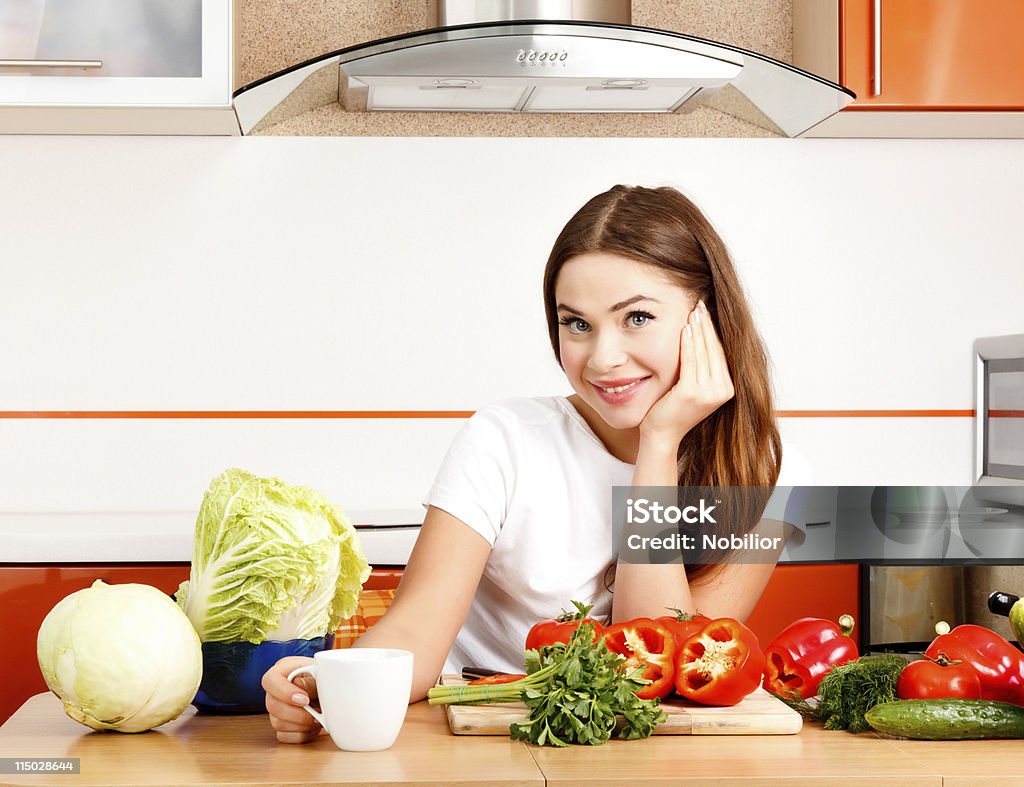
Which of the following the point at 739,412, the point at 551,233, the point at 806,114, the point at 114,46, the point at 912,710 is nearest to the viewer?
the point at 912,710

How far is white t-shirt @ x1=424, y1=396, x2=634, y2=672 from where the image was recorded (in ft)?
4.45

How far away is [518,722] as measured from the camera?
0.89m

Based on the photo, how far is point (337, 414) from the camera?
252cm

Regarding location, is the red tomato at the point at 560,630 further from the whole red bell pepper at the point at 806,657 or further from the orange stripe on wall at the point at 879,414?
the orange stripe on wall at the point at 879,414

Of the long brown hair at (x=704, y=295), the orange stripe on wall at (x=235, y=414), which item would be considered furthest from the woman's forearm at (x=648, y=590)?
the orange stripe on wall at (x=235, y=414)

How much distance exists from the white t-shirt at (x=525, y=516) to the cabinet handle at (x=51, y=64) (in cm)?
118

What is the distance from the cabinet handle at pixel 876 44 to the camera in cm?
221

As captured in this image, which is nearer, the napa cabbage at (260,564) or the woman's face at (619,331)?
the napa cabbage at (260,564)

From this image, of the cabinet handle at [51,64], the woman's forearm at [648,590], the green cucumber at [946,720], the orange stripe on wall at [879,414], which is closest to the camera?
the green cucumber at [946,720]

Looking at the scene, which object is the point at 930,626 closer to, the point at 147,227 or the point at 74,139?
the point at 147,227

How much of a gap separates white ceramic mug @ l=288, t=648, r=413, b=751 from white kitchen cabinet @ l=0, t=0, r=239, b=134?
1.56 m

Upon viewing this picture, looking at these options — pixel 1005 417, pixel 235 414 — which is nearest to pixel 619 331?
pixel 235 414

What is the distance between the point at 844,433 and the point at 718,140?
29.3 inches

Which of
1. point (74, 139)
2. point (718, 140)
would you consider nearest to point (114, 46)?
point (74, 139)
